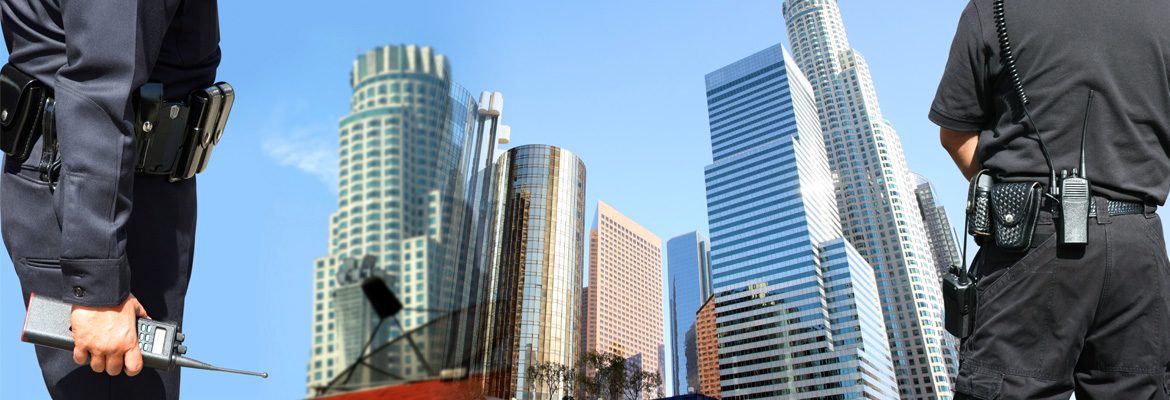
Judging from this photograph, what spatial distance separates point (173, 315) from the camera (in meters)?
0.93

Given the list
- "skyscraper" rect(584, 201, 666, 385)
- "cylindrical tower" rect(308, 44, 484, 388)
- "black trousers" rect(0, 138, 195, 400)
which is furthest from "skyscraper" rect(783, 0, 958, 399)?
"black trousers" rect(0, 138, 195, 400)

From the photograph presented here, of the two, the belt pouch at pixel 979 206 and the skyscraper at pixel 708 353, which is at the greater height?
the skyscraper at pixel 708 353

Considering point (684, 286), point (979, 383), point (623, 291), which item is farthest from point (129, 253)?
point (684, 286)

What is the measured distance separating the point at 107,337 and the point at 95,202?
15 cm

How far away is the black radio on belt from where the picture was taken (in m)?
0.79

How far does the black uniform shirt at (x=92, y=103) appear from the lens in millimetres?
691

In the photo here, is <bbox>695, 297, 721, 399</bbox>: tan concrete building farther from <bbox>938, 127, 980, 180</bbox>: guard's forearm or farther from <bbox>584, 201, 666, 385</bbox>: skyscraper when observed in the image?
<bbox>938, 127, 980, 180</bbox>: guard's forearm

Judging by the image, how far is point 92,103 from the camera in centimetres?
72

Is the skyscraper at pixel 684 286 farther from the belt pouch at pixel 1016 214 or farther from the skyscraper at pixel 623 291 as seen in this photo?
the belt pouch at pixel 1016 214

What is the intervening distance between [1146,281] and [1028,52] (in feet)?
1.22

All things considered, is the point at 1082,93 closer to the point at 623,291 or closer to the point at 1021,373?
the point at 1021,373

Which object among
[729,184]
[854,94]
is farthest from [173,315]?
[854,94]

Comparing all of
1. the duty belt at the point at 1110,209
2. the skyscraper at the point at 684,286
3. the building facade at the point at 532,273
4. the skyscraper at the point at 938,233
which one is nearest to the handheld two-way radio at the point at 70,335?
the duty belt at the point at 1110,209

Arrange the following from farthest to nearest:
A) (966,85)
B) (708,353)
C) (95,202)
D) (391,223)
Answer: (708,353) < (391,223) < (966,85) < (95,202)
